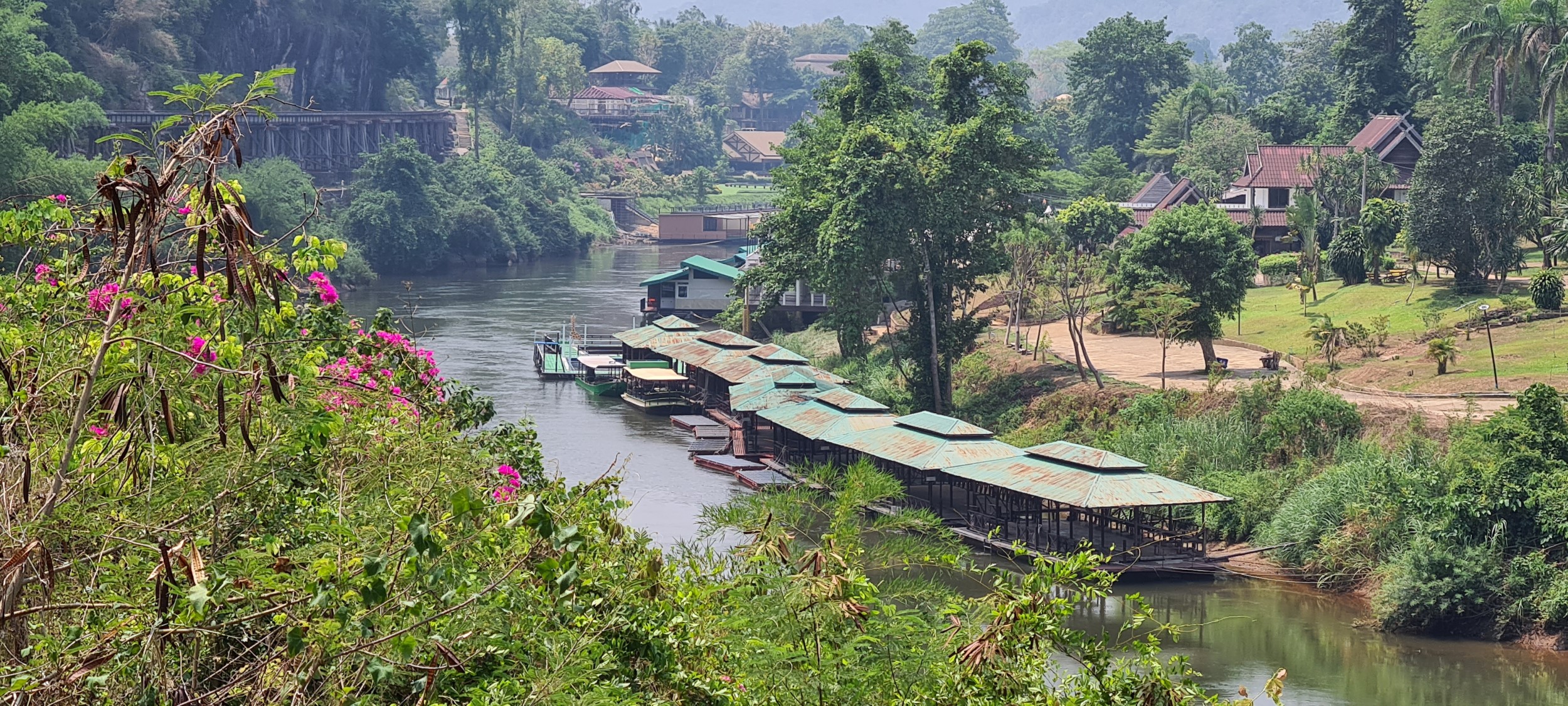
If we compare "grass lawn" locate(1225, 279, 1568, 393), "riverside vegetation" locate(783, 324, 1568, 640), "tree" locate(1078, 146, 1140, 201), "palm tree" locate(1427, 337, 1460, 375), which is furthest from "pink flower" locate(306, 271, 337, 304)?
"tree" locate(1078, 146, 1140, 201)

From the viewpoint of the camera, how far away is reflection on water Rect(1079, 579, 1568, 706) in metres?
25.2

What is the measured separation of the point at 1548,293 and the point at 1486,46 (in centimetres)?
2170

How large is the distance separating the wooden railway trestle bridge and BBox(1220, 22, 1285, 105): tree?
223 ft

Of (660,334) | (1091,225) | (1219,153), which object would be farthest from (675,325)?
(1219,153)

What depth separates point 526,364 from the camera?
Result: 5647cm

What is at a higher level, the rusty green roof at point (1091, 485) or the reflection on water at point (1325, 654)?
the rusty green roof at point (1091, 485)

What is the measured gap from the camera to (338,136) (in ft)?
333

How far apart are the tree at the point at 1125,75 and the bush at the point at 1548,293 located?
6161 cm

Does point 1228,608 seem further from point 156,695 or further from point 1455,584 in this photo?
point 156,695

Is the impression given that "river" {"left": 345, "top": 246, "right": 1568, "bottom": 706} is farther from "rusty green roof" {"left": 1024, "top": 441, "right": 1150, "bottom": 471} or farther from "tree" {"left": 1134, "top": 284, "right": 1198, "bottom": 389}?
"tree" {"left": 1134, "top": 284, "right": 1198, "bottom": 389}

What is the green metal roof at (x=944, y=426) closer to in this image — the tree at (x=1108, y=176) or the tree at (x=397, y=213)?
the tree at (x=1108, y=176)

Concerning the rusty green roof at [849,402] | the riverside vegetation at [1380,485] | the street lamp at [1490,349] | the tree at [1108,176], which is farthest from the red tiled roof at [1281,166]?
the rusty green roof at [849,402]

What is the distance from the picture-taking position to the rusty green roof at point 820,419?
37812mm

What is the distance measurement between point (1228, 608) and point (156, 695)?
24240 mm
